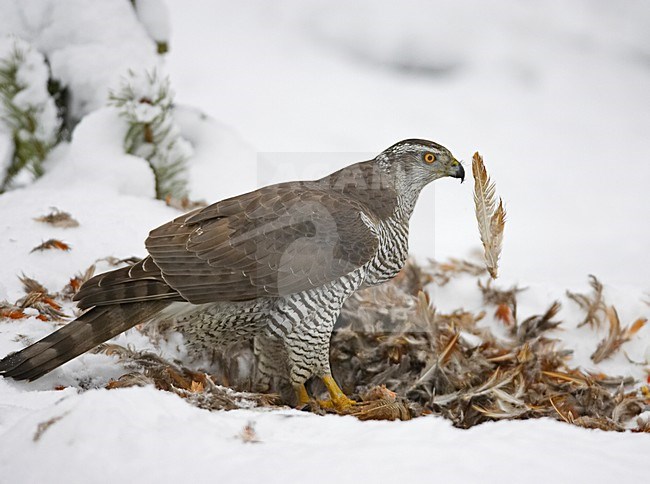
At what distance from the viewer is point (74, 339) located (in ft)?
11.0

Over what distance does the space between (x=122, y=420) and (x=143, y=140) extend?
4.08 metres

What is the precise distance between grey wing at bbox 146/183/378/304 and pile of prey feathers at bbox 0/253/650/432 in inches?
20.1

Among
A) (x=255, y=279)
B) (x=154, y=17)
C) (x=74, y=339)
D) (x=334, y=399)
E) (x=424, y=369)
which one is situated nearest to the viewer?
(x=74, y=339)

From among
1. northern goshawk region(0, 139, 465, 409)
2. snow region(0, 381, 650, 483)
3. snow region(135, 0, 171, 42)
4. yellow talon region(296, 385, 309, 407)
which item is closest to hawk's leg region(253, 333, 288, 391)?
northern goshawk region(0, 139, 465, 409)

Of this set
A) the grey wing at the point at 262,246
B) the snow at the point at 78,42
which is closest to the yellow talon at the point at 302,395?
the grey wing at the point at 262,246

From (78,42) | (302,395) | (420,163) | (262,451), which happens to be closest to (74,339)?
(302,395)

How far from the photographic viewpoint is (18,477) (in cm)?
222

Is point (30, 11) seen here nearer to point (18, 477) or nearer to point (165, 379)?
point (165, 379)

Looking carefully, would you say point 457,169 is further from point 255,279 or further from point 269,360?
point 269,360

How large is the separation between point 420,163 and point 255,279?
130cm

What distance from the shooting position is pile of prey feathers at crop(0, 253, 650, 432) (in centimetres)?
368

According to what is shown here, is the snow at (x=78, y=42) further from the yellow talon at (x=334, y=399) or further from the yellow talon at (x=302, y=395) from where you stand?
the yellow talon at (x=334, y=399)

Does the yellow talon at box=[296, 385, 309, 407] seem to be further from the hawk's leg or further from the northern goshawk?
the hawk's leg

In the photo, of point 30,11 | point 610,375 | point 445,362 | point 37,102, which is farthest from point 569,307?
point 30,11
